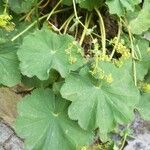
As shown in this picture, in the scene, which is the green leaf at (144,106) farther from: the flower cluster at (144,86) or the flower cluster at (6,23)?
the flower cluster at (6,23)

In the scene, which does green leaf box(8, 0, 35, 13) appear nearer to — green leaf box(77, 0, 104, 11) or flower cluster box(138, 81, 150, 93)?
green leaf box(77, 0, 104, 11)

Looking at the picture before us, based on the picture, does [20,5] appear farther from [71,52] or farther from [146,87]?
[146,87]

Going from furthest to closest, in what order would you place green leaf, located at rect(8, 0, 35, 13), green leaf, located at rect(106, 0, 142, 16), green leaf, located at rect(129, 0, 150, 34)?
green leaf, located at rect(129, 0, 150, 34)
green leaf, located at rect(8, 0, 35, 13)
green leaf, located at rect(106, 0, 142, 16)

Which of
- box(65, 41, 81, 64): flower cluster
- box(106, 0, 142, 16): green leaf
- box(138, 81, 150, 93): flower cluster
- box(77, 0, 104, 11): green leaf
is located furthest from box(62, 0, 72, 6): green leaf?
box(138, 81, 150, 93): flower cluster

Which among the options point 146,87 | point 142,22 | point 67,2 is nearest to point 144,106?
point 146,87

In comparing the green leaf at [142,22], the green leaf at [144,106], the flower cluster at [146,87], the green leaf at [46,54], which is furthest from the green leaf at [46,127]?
the green leaf at [142,22]

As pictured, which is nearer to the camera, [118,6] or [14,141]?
[118,6]
